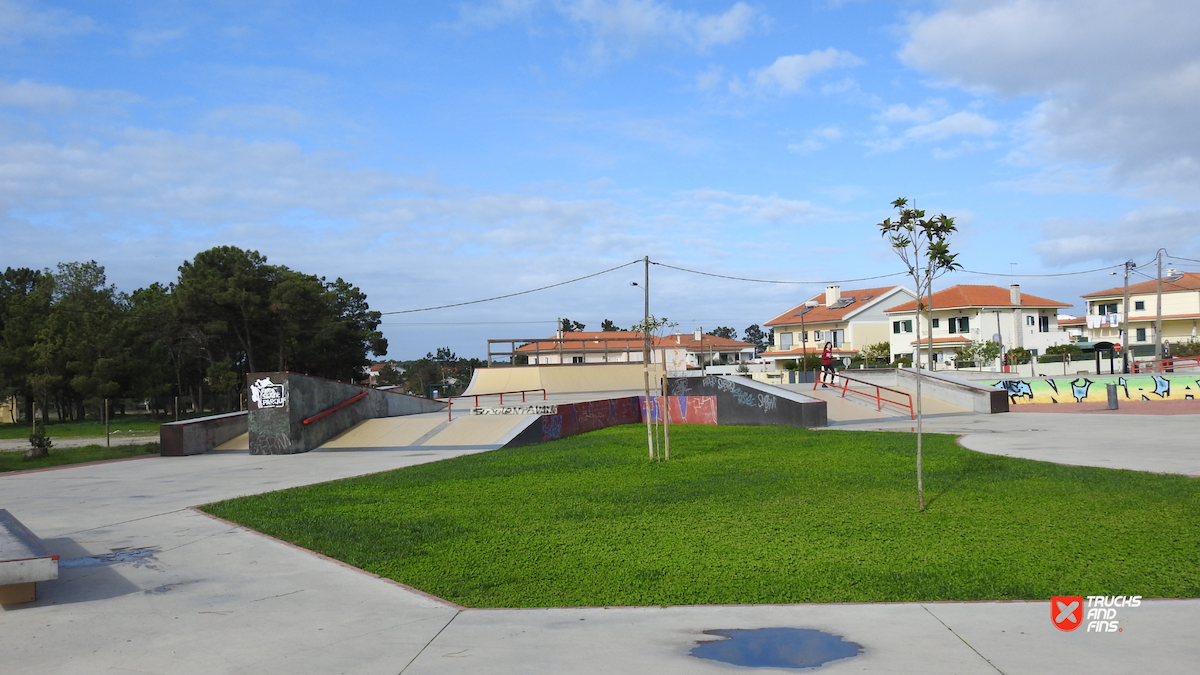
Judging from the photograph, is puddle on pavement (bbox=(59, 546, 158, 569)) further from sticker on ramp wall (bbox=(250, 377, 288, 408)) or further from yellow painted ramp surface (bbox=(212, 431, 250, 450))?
yellow painted ramp surface (bbox=(212, 431, 250, 450))

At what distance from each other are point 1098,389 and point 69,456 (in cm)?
3357

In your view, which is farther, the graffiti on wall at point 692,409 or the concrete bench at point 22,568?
the graffiti on wall at point 692,409

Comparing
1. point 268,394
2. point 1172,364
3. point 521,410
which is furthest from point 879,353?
point 268,394

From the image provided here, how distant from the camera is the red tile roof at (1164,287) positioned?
204ft

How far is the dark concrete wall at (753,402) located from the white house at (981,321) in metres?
38.1

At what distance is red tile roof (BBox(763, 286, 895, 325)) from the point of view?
72000 millimetres

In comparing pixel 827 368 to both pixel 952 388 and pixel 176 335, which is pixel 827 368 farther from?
pixel 176 335

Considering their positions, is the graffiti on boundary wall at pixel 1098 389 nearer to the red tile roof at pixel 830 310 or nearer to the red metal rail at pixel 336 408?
the red metal rail at pixel 336 408

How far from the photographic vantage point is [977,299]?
6234 centimetres

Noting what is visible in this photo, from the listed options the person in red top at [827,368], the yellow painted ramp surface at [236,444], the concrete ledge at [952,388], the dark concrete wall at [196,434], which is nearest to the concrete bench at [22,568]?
the dark concrete wall at [196,434]

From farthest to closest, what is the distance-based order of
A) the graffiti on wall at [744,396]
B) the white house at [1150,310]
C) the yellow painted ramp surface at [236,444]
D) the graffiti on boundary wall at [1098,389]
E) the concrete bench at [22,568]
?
1. the white house at [1150,310]
2. the graffiti on boundary wall at [1098,389]
3. the graffiti on wall at [744,396]
4. the yellow painted ramp surface at [236,444]
5. the concrete bench at [22,568]

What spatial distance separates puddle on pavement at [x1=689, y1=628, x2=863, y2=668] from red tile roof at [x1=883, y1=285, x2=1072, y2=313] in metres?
59.8

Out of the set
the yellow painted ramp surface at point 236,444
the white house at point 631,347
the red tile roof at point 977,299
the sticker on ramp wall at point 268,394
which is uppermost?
the red tile roof at point 977,299

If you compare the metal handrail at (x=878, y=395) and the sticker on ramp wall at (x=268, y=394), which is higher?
the sticker on ramp wall at (x=268, y=394)
